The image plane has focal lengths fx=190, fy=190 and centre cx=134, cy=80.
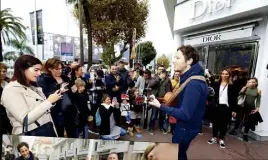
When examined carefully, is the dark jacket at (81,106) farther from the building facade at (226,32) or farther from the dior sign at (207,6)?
the dior sign at (207,6)

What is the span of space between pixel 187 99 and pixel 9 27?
3.36 feet

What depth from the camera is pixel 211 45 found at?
1801 millimetres

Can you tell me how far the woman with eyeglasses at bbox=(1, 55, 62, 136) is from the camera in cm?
81

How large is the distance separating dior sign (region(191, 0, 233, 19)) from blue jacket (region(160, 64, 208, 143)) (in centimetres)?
92

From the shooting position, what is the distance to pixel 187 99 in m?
0.86

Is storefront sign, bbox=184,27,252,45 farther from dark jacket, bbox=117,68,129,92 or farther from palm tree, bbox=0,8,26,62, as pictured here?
palm tree, bbox=0,8,26,62

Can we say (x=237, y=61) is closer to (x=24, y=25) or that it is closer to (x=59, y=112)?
(x=59, y=112)

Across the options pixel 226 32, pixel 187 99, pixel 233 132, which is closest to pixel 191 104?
pixel 187 99

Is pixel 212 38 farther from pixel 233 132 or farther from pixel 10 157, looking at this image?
pixel 10 157

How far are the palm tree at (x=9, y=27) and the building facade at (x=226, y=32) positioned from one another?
973mm

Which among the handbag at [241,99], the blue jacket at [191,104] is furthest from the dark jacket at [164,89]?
the handbag at [241,99]

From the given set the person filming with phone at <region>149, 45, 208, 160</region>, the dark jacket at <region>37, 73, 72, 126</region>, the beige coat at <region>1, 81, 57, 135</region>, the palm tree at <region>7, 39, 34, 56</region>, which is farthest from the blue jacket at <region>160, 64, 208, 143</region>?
the palm tree at <region>7, 39, 34, 56</region>

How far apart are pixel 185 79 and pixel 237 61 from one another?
1.75 meters

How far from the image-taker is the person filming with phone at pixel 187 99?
86cm
